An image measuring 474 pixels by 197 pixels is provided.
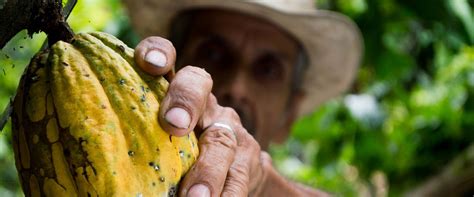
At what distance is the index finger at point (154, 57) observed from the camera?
1006 millimetres

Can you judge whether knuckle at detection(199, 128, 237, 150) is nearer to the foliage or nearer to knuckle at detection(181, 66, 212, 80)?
knuckle at detection(181, 66, 212, 80)

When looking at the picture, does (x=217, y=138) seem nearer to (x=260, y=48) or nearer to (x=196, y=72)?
(x=196, y=72)

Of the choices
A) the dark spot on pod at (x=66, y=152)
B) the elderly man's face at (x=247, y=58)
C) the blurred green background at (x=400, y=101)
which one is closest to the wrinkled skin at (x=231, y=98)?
Answer: the elderly man's face at (x=247, y=58)

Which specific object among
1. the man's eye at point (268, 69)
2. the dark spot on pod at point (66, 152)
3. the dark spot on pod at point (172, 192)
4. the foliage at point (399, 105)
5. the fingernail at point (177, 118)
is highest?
the dark spot on pod at point (66, 152)

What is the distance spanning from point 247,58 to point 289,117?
18.9 inches

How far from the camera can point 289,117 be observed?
3.14 m

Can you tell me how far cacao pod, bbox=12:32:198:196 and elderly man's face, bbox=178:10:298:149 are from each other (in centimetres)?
169

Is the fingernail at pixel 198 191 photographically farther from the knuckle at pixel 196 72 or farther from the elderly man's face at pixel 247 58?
the elderly man's face at pixel 247 58

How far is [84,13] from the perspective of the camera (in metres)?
2.89

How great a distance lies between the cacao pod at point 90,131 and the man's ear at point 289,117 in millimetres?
2151

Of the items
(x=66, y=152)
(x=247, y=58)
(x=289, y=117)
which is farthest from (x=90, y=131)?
(x=289, y=117)

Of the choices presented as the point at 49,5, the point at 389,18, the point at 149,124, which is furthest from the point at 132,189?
the point at 389,18

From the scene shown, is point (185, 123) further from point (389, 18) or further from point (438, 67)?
A: point (438, 67)

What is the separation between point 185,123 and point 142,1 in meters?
1.88
